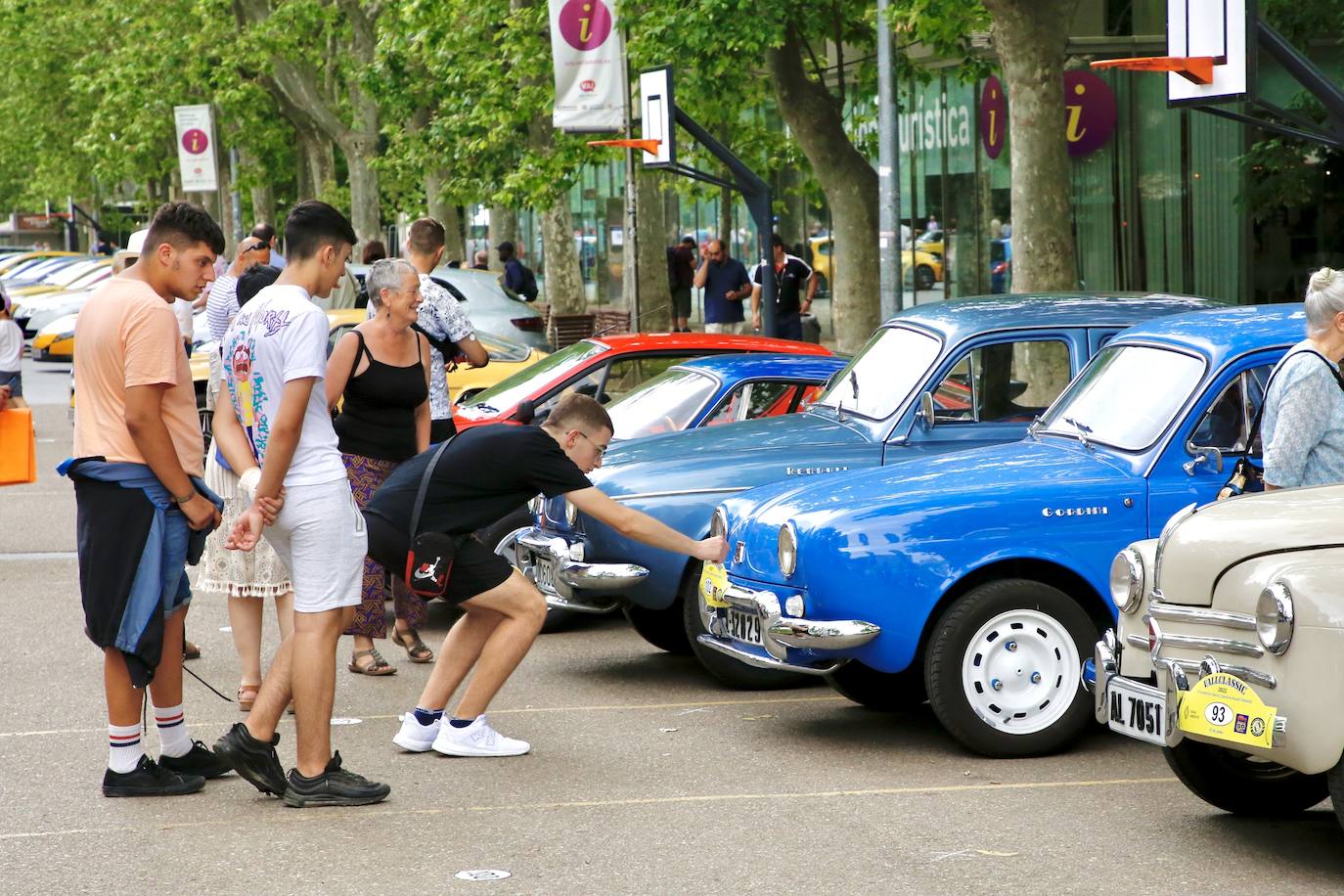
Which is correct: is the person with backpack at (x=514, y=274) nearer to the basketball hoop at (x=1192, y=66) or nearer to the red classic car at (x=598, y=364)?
the red classic car at (x=598, y=364)

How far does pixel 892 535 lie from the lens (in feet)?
22.9

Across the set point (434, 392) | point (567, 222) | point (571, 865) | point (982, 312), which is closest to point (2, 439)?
point (434, 392)

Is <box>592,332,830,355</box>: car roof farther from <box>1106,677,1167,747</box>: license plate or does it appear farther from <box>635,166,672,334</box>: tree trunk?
<box>635,166,672,334</box>: tree trunk

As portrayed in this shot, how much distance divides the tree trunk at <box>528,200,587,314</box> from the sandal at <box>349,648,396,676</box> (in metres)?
21.3

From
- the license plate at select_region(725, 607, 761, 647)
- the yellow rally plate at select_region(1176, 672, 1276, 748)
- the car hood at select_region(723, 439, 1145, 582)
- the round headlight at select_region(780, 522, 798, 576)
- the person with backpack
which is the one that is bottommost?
the license plate at select_region(725, 607, 761, 647)

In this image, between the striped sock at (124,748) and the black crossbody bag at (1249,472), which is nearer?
the striped sock at (124,748)

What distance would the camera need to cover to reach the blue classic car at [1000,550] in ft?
22.9

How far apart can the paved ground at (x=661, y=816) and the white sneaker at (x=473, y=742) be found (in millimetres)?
51

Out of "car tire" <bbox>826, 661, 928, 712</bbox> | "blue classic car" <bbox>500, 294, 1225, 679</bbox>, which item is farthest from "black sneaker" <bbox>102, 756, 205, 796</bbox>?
"car tire" <bbox>826, 661, 928, 712</bbox>

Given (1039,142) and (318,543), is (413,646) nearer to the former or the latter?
(318,543)

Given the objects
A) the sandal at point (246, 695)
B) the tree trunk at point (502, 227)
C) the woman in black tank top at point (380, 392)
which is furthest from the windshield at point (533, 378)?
the tree trunk at point (502, 227)

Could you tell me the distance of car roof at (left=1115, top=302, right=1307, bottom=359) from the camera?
7.32 m

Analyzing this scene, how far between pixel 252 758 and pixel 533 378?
19.2 feet

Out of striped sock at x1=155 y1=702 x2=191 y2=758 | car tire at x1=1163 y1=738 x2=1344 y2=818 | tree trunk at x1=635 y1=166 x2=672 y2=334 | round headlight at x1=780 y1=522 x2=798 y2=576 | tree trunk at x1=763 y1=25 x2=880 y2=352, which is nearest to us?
car tire at x1=1163 y1=738 x2=1344 y2=818
